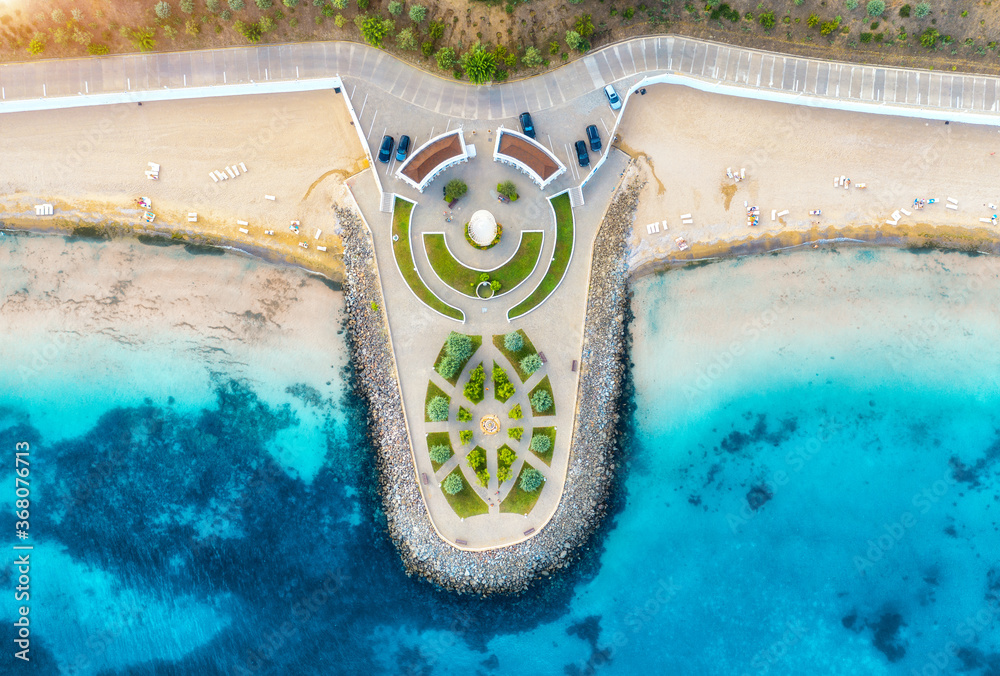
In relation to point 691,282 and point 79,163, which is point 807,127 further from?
point 79,163

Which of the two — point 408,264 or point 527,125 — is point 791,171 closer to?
point 527,125

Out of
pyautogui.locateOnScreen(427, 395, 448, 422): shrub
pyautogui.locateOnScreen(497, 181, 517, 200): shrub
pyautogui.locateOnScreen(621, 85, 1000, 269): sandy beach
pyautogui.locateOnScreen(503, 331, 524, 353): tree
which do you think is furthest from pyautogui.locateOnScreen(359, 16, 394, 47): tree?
pyautogui.locateOnScreen(427, 395, 448, 422): shrub

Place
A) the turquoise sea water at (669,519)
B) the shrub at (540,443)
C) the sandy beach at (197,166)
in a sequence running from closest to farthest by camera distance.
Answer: the shrub at (540,443) < the turquoise sea water at (669,519) < the sandy beach at (197,166)

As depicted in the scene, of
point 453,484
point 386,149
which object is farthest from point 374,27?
point 453,484

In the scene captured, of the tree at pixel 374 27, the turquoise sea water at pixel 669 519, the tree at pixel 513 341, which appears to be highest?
the tree at pixel 374 27

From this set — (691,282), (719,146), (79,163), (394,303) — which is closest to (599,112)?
(719,146)

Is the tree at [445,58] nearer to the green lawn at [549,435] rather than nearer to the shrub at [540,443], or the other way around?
the green lawn at [549,435]

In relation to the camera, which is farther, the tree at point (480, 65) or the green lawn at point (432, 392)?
the green lawn at point (432, 392)

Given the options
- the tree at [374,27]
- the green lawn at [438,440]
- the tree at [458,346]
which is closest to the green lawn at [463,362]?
the tree at [458,346]
